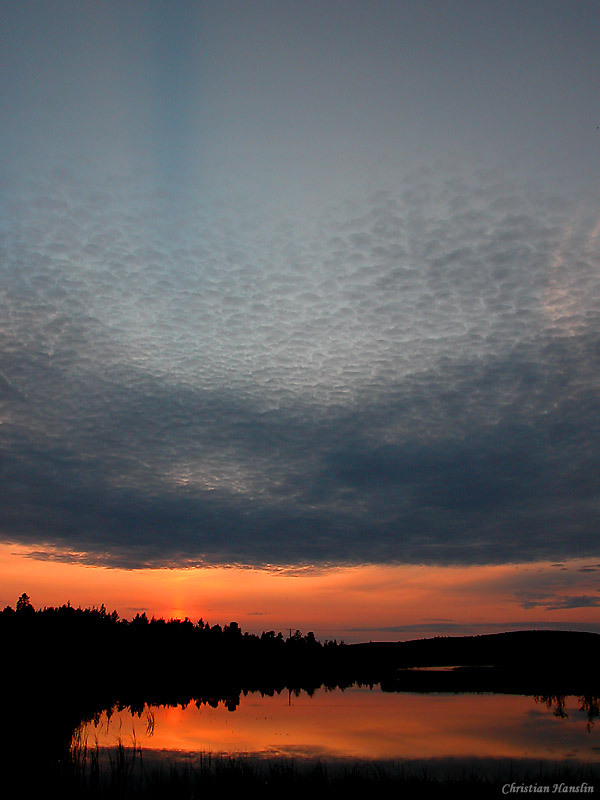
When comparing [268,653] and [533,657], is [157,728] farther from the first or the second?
[268,653]

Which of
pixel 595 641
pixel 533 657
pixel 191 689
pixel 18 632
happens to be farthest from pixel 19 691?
pixel 595 641

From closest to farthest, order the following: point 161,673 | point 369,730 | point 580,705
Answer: point 369,730 < point 580,705 < point 161,673

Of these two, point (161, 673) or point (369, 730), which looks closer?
point (369, 730)

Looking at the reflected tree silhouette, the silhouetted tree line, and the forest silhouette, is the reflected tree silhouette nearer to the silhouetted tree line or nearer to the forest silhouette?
the forest silhouette

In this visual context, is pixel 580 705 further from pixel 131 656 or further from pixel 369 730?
pixel 131 656

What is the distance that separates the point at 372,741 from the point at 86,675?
60326mm

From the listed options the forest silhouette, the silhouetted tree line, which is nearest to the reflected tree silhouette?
the forest silhouette

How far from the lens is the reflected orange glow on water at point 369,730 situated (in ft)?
103

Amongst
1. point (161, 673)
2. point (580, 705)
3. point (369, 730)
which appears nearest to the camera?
point (369, 730)

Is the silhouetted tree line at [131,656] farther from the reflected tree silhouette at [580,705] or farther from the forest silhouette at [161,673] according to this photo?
the reflected tree silhouette at [580,705]

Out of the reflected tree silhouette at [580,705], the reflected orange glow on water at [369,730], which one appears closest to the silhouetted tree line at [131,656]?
the reflected orange glow on water at [369,730]

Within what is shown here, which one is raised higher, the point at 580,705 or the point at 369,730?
the point at 369,730

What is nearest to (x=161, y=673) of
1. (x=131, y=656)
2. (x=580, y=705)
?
(x=131, y=656)

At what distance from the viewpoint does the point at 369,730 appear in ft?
130
